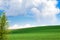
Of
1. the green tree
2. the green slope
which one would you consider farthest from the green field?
the green tree

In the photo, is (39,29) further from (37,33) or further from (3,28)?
(3,28)

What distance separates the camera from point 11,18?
257cm

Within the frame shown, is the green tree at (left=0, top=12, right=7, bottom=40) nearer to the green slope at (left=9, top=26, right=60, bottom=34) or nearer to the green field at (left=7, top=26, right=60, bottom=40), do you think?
the green field at (left=7, top=26, right=60, bottom=40)

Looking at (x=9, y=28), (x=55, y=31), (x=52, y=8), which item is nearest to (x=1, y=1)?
(x=9, y=28)

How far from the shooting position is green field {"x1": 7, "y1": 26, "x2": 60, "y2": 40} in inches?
101

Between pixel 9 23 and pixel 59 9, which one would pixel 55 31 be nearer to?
pixel 59 9

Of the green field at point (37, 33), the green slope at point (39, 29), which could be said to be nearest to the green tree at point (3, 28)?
the green field at point (37, 33)

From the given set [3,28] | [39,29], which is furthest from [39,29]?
[3,28]

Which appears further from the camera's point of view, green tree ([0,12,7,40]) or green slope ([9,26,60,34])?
green slope ([9,26,60,34])

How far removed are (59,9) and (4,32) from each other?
1.04 meters

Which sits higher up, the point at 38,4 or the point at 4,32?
the point at 38,4

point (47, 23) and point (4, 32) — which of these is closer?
point (4, 32)

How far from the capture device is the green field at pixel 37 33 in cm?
255

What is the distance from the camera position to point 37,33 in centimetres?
261
